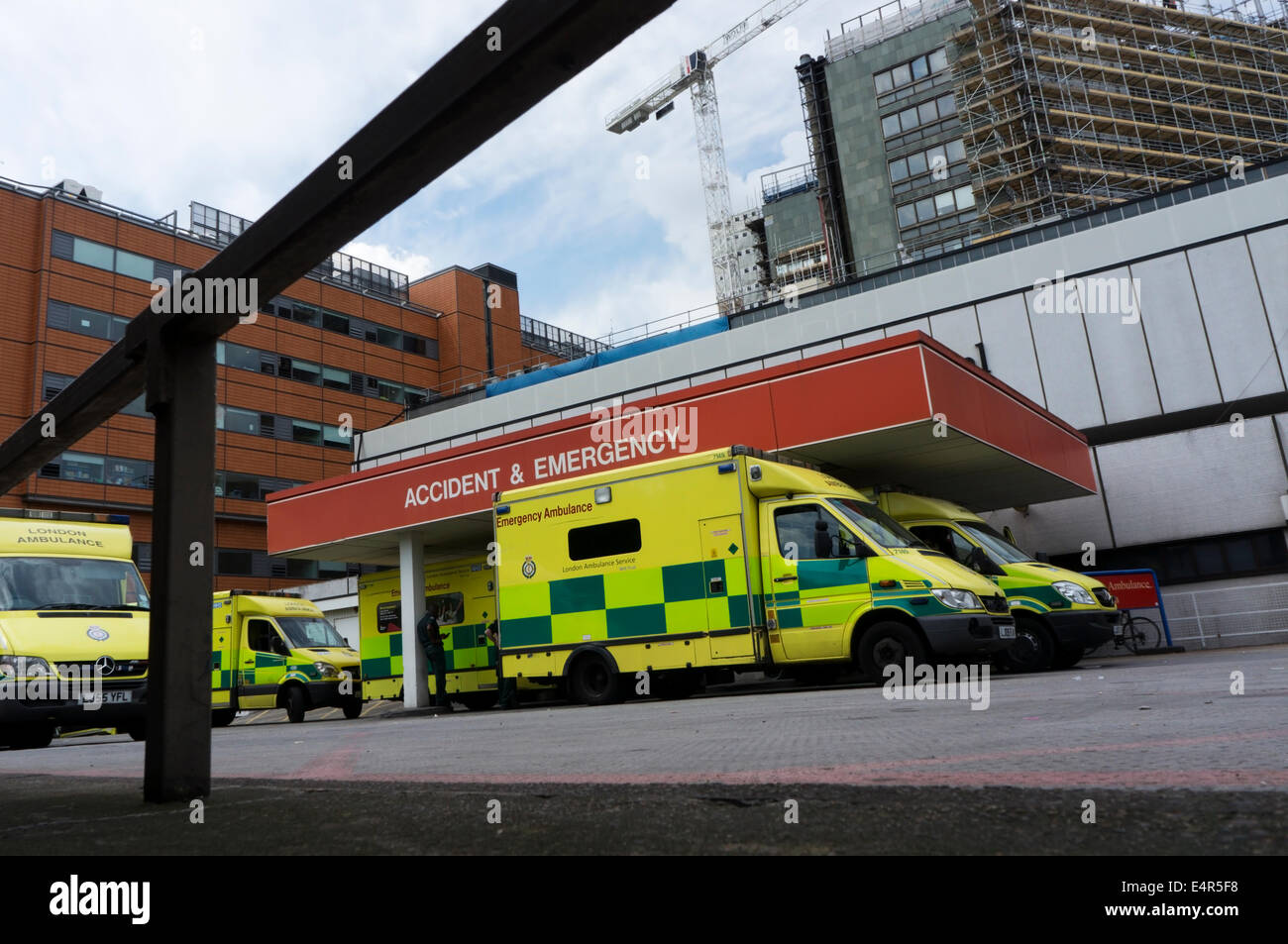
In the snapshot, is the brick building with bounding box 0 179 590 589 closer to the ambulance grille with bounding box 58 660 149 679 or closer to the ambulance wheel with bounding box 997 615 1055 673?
the ambulance grille with bounding box 58 660 149 679

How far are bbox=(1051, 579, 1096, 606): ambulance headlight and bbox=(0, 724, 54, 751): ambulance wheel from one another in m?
11.6

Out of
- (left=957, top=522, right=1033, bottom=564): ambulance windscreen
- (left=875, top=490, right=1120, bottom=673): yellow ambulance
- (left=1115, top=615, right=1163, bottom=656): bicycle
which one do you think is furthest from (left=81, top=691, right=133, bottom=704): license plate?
(left=1115, top=615, right=1163, bottom=656): bicycle

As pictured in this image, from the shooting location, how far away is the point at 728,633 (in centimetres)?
1111

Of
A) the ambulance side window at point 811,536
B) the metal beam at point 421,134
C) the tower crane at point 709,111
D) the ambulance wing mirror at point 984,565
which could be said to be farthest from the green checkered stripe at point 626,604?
the tower crane at point 709,111

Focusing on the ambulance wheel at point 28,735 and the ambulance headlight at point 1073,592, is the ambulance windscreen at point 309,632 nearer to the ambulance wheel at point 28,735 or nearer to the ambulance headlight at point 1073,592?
the ambulance wheel at point 28,735

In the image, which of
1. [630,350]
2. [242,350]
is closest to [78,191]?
[242,350]

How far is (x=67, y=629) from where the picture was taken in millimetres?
9531

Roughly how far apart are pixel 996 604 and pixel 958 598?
1.02 meters

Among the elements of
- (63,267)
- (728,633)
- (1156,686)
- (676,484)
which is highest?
(63,267)

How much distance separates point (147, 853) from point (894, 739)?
3.39 meters

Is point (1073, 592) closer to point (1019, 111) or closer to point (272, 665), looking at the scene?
point (272, 665)

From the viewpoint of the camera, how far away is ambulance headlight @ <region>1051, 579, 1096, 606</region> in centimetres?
1170
